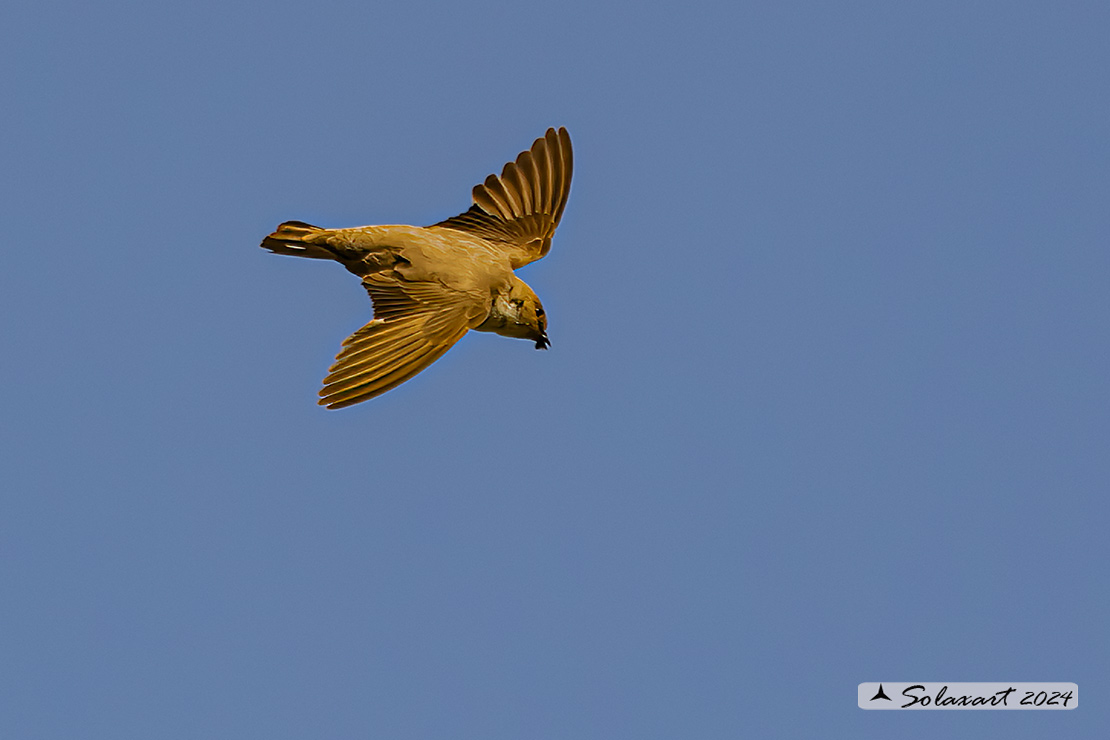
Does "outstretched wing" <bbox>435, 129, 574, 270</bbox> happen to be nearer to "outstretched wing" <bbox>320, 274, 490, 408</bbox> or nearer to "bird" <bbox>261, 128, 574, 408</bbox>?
"bird" <bbox>261, 128, 574, 408</bbox>

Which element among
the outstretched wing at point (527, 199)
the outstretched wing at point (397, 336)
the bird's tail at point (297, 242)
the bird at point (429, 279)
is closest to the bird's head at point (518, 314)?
the bird at point (429, 279)

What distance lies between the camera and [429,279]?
15445 mm

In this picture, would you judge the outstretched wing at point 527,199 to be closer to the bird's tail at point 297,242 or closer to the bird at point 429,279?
the bird at point 429,279

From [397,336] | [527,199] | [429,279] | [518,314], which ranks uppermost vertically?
[527,199]

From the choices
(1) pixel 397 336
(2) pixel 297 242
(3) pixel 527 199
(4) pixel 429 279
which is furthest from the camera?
(3) pixel 527 199

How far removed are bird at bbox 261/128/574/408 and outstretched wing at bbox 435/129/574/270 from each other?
1 centimetres

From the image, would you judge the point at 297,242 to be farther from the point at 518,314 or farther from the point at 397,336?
the point at 518,314

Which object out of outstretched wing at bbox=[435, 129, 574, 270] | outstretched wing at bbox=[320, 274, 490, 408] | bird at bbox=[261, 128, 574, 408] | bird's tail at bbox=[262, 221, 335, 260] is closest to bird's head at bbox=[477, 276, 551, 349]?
bird at bbox=[261, 128, 574, 408]

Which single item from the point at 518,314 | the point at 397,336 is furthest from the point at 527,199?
the point at 397,336

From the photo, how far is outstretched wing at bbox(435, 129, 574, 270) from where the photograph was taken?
17.6m

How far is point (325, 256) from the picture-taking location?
1612 cm

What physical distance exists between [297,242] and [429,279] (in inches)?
58.2

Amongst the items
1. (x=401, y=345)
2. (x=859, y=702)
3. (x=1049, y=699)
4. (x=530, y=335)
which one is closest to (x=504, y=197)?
(x=530, y=335)

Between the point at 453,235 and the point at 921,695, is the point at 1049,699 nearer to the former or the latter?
the point at 921,695
